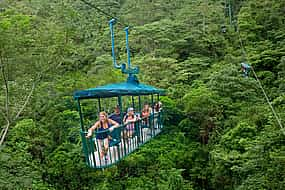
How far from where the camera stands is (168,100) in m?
11.8

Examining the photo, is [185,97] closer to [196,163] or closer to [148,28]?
[196,163]

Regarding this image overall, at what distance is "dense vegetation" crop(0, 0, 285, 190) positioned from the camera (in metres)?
8.88

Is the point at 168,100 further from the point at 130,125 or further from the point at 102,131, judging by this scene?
the point at 102,131

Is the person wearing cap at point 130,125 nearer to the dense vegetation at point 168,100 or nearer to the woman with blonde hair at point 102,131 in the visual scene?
the woman with blonde hair at point 102,131

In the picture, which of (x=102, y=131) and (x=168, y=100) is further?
(x=168, y=100)

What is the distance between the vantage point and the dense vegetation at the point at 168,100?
8883 mm

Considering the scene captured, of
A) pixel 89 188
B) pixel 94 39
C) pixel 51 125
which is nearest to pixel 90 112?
pixel 51 125

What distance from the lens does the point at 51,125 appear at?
11375 millimetres

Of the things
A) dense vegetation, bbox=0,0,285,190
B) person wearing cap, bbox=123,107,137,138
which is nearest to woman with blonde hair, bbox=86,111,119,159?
person wearing cap, bbox=123,107,137,138

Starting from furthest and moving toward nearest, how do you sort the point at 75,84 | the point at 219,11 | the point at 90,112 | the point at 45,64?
the point at 219,11, the point at 75,84, the point at 90,112, the point at 45,64

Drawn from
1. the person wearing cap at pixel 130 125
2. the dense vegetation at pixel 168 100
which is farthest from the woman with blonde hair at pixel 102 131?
the dense vegetation at pixel 168 100

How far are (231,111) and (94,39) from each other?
25.8ft

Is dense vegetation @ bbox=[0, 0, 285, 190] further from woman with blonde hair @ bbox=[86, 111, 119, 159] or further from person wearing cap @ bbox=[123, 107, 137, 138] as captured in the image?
woman with blonde hair @ bbox=[86, 111, 119, 159]

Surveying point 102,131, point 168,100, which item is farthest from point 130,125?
point 168,100
